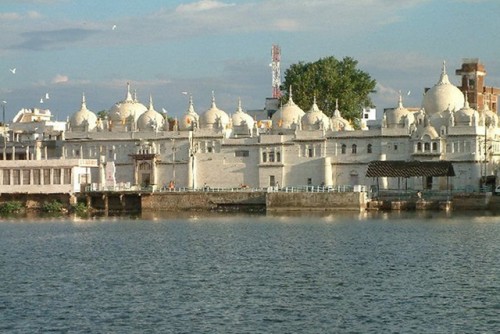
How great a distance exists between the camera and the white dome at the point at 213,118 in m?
108

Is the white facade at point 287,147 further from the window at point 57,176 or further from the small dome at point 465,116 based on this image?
the window at point 57,176

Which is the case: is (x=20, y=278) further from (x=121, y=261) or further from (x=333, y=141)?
(x=333, y=141)

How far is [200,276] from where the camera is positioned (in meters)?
48.5

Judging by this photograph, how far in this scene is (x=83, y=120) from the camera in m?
113

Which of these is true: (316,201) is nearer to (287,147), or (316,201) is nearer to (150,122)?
(287,147)

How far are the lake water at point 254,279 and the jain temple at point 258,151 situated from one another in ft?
72.4

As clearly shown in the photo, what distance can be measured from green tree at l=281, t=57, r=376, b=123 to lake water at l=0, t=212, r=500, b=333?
4943 cm

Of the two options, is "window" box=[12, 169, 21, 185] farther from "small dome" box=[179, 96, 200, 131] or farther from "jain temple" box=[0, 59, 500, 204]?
"small dome" box=[179, 96, 200, 131]

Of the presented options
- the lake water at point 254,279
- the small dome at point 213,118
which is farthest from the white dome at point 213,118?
the lake water at point 254,279

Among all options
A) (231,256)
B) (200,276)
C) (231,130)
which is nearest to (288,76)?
(231,130)

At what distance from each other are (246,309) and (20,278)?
504 inches

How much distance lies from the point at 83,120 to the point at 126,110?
15.0 ft

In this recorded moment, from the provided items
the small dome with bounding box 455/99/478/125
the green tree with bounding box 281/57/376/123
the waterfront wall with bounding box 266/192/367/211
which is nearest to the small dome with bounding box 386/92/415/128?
the small dome with bounding box 455/99/478/125

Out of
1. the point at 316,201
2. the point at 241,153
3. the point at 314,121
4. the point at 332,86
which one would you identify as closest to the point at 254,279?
the point at 316,201
